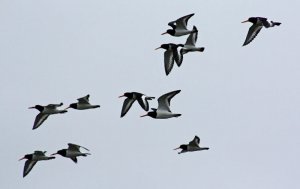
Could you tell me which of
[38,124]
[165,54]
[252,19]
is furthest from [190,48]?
[38,124]

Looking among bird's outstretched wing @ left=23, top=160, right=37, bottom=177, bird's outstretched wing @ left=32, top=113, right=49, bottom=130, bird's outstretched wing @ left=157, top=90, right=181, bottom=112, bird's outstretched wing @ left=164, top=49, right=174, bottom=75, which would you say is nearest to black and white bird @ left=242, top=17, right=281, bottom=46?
bird's outstretched wing @ left=157, top=90, right=181, bottom=112

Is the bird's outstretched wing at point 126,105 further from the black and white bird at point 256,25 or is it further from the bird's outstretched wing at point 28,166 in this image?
the black and white bird at point 256,25

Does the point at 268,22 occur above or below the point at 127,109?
above

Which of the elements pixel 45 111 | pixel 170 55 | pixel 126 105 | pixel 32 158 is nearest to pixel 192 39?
pixel 170 55

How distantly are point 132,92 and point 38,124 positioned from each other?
4.47 metres

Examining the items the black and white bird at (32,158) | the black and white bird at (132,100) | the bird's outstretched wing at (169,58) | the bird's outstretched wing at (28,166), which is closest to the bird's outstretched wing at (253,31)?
the bird's outstretched wing at (169,58)

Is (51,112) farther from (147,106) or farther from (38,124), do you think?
(147,106)

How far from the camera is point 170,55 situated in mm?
44688

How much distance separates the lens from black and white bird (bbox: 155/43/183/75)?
146ft

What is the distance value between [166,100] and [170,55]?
3420 millimetres

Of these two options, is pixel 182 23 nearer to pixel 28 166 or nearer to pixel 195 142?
pixel 195 142

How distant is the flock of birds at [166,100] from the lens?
137ft

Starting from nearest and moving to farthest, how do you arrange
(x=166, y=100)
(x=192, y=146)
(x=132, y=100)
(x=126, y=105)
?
(x=166, y=100) → (x=192, y=146) → (x=126, y=105) → (x=132, y=100)

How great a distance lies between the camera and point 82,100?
4456cm
